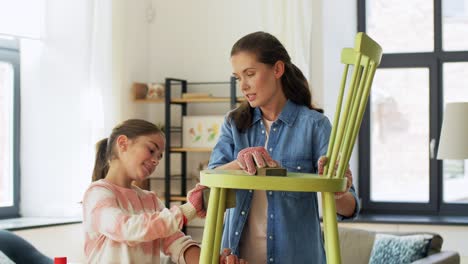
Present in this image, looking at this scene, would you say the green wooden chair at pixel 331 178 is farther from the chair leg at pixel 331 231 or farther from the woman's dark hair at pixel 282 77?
the woman's dark hair at pixel 282 77

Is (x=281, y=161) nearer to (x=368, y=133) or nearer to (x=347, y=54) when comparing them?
(x=347, y=54)

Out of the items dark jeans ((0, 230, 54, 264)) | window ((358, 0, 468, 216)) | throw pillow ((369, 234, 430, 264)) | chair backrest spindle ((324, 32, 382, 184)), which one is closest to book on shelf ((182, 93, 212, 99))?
window ((358, 0, 468, 216))

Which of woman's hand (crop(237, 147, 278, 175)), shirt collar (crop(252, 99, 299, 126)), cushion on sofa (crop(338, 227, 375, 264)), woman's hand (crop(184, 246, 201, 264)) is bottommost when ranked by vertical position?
cushion on sofa (crop(338, 227, 375, 264))

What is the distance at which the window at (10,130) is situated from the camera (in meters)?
5.25

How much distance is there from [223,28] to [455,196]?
2156 millimetres

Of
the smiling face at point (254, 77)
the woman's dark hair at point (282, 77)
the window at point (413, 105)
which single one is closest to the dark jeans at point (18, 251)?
the woman's dark hair at point (282, 77)

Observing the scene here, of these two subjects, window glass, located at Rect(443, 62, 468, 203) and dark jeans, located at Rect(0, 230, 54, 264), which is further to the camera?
window glass, located at Rect(443, 62, 468, 203)

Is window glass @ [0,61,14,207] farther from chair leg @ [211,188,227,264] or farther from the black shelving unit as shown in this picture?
chair leg @ [211,188,227,264]

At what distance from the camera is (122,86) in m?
5.56

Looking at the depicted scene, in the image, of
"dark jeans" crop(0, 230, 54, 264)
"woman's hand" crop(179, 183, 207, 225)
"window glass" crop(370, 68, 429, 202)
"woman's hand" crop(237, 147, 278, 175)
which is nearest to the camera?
"woman's hand" crop(237, 147, 278, 175)

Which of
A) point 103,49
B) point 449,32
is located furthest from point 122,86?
point 449,32

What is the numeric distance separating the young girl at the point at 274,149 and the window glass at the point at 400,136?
4.09 metres

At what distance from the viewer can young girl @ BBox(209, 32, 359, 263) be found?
80.1 inches

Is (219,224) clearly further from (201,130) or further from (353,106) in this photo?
(201,130)
